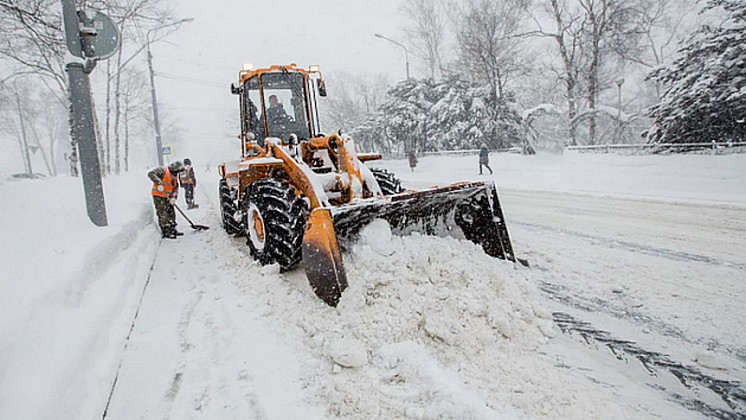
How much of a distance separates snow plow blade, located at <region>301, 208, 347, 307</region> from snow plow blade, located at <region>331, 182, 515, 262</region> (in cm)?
32

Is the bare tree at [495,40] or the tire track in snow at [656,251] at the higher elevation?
the bare tree at [495,40]

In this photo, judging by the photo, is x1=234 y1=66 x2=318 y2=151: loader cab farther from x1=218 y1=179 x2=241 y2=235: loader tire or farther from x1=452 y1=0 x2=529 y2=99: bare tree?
x1=452 y1=0 x2=529 y2=99: bare tree

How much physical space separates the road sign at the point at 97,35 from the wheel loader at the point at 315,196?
5.14 feet

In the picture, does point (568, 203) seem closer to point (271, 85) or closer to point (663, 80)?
point (271, 85)

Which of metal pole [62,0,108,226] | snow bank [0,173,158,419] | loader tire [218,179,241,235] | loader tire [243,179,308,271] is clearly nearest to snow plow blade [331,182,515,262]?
loader tire [243,179,308,271]

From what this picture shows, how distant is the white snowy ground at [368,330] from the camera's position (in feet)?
7.20

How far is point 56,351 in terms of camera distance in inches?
88.1

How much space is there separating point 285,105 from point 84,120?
2.51 meters

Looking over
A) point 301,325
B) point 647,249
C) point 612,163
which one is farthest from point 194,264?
point 612,163

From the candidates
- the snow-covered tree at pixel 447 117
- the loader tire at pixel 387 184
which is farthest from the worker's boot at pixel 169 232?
the snow-covered tree at pixel 447 117

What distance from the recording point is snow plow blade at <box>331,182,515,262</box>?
3654 millimetres

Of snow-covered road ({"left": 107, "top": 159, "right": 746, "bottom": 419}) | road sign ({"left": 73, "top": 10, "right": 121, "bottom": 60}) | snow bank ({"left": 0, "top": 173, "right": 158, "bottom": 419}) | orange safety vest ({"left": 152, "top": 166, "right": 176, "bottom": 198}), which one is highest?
road sign ({"left": 73, "top": 10, "right": 121, "bottom": 60})

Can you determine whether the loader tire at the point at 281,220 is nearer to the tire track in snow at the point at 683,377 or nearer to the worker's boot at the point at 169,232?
the tire track in snow at the point at 683,377

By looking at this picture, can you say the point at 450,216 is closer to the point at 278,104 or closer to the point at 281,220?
the point at 281,220
